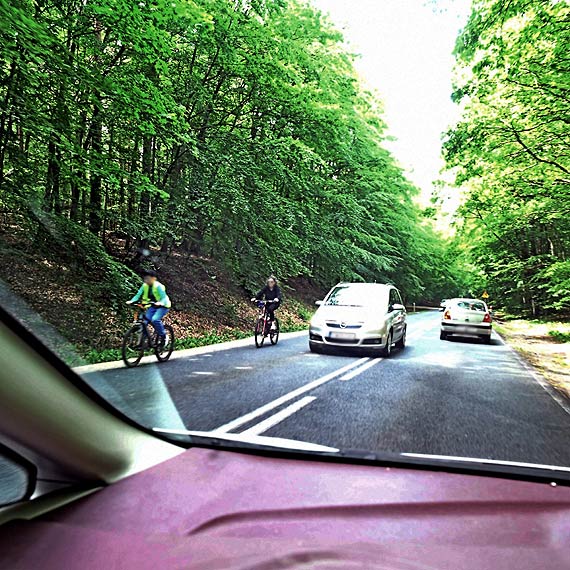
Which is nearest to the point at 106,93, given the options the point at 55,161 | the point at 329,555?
the point at 55,161

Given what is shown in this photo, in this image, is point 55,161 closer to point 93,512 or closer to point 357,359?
point 93,512

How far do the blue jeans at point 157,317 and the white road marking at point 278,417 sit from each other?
9.68ft

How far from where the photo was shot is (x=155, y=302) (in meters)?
6.86

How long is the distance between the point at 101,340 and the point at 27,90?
436 centimetres

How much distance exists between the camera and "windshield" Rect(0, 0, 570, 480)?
3365 mm

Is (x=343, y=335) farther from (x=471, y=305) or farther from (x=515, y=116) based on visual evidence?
(x=471, y=305)

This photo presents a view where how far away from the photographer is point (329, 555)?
1336 millimetres

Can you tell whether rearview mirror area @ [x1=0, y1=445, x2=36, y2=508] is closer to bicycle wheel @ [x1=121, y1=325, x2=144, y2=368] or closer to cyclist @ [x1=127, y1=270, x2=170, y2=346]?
bicycle wheel @ [x1=121, y1=325, x2=144, y2=368]

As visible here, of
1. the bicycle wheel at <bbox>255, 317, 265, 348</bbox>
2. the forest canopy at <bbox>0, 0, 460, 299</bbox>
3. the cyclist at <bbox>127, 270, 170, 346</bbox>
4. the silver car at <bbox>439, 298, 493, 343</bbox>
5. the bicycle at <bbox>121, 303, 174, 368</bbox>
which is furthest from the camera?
the silver car at <bbox>439, 298, 493, 343</bbox>

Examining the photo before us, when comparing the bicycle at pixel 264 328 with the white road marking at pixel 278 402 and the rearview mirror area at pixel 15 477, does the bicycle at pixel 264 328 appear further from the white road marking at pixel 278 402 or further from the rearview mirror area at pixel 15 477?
the rearview mirror area at pixel 15 477

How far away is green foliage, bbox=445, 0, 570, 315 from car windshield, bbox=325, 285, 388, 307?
158 inches

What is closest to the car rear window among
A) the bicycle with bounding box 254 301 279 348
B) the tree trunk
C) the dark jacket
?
the dark jacket

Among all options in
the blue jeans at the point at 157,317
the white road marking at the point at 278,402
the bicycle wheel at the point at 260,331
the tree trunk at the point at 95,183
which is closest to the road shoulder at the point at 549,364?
the white road marking at the point at 278,402

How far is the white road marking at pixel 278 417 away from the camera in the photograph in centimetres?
390
